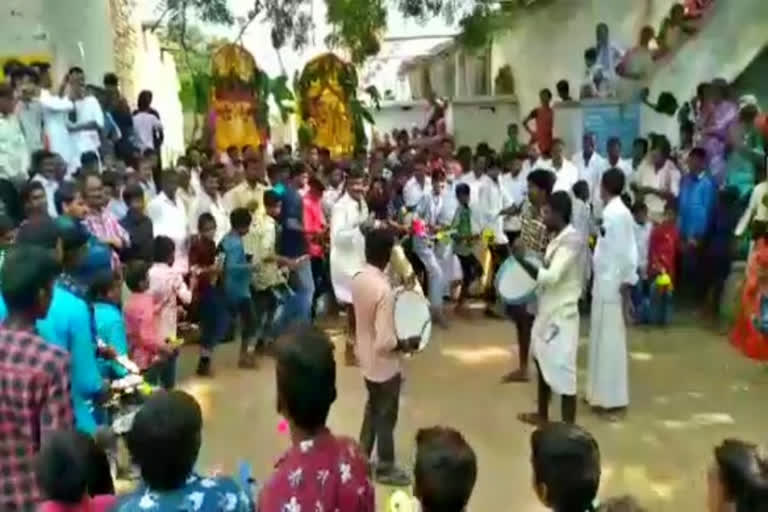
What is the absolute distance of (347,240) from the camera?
995 cm

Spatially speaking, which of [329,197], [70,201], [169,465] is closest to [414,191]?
[329,197]

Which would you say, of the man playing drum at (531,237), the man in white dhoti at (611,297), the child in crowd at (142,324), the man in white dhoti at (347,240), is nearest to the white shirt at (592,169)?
the man in white dhoti at (347,240)

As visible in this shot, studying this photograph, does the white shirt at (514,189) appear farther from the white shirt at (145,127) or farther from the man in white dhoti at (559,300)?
the man in white dhoti at (559,300)

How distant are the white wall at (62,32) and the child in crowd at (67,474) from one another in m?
9.95

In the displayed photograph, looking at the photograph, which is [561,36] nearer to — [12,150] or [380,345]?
[12,150]

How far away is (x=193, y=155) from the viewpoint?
40.2ft

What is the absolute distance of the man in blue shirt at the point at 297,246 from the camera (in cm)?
1028

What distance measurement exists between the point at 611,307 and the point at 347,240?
272cm

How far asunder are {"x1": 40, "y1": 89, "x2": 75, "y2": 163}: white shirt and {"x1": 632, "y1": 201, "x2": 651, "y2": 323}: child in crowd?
5.51 metres

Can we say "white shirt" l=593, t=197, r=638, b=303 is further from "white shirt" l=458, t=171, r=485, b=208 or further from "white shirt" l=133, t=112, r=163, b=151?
"white shirt" l=133, t=112, r=163, b=151

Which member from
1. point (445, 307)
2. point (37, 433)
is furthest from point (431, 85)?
point (37, 433)

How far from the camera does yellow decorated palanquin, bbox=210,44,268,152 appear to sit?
15680mm

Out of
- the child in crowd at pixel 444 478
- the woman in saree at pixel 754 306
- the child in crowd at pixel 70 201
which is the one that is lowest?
the woman in saree at pixel 754 306

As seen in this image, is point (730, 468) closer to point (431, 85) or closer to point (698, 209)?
point (698, 209)
